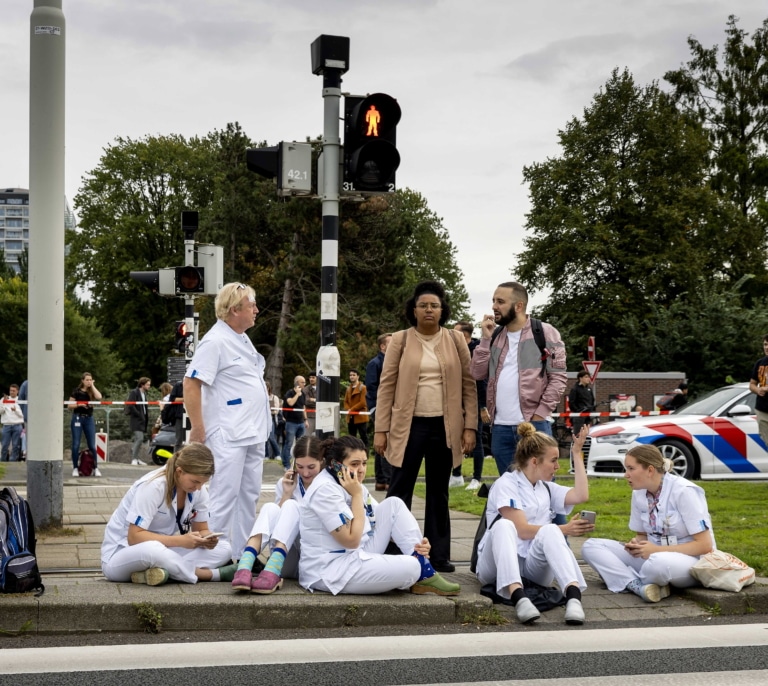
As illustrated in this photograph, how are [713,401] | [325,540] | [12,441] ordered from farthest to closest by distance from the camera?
[12,441], [713,401], [325,540]

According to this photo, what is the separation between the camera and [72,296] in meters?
58.2

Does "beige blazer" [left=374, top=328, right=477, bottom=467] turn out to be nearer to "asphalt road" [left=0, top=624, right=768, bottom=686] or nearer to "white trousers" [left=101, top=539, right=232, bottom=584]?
"white trousers" [left=101, top=539, right=232, bottom=584]

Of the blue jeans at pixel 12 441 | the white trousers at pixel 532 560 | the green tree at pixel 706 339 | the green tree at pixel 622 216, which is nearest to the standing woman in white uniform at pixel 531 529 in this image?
the white trousers at pixel 532 560

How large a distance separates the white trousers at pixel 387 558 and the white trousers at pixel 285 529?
13.4 inches

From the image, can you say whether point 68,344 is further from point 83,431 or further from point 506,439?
point 506,439

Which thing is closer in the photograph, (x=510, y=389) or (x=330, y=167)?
(x=510, y=389)

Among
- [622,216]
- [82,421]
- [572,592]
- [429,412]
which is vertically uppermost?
[622,216]

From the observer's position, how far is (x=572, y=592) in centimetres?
651

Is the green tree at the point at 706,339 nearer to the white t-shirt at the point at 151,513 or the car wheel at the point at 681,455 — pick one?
the car wheel at the point at 681,455

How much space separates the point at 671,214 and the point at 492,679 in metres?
40.8

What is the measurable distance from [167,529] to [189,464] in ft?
1.60

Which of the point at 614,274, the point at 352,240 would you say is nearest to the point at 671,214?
the point at 614,274

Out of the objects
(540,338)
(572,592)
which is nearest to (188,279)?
(540,338)

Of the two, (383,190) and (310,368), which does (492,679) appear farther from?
(310,368)
